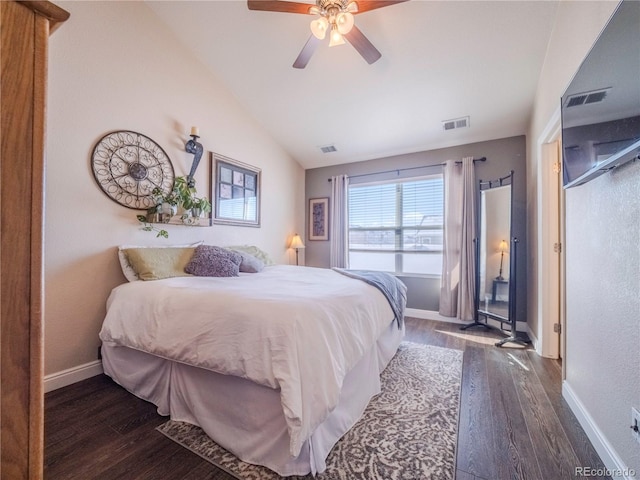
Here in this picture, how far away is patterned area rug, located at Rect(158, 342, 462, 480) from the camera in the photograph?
4.24ft

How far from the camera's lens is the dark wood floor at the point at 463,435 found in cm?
130

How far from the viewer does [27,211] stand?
1.47ft

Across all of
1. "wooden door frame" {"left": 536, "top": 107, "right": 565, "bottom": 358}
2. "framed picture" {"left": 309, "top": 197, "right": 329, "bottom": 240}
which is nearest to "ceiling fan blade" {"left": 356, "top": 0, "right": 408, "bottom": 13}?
"wooden door frame" {"left": 536, "top": 107, "right": 565, "bottom": 358}

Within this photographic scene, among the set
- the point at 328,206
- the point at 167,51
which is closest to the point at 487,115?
the point at 328,206

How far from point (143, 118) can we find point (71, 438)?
2.54 meters

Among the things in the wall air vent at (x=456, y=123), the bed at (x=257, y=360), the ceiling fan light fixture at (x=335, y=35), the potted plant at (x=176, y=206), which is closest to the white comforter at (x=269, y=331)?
the bed at (x=257, y=360)

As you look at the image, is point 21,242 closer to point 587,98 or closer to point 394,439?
point 394,439

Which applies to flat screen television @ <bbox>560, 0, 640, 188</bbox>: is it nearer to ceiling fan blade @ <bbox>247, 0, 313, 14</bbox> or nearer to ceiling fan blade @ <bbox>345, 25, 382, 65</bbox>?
ceiling fan blade @ <bbox>345, 25, 382, 65</bbox>

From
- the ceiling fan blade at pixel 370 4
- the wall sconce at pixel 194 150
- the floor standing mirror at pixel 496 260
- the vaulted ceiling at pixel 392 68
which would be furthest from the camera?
the floor standing mirror at pixel 496 260

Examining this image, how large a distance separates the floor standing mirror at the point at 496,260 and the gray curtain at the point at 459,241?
9 cm

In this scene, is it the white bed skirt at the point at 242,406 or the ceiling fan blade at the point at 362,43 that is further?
the ceiling fan blade at the point at 362,43

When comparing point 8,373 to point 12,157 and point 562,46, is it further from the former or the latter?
point 562,46

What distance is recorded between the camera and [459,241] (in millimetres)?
3619

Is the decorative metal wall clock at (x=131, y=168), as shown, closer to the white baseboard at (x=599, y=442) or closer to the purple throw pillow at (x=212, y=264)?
the purple throw pillow at (x=212, y=264)
